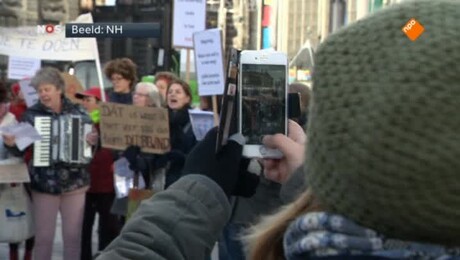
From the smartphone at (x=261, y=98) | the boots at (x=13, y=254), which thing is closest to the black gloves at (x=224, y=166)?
the smartphone at (x=261, y=98)

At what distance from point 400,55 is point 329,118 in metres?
0.12

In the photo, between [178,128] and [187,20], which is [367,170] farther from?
[187,20]

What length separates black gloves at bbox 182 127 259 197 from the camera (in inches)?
60.6

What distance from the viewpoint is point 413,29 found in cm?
110

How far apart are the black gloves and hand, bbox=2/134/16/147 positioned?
17.0 feet

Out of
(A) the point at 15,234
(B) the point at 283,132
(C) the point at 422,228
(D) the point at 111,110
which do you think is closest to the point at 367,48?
(C) the point at 422,228

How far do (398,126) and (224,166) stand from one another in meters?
0.57

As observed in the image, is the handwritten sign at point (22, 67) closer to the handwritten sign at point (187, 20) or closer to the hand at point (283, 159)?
the handwritten sign at point (187, 20)

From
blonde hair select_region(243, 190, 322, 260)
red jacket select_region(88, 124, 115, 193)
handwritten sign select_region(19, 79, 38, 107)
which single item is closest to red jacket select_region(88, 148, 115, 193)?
red jacket select_region(88, 124, 115, 193)

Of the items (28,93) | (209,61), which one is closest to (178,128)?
(209,61)

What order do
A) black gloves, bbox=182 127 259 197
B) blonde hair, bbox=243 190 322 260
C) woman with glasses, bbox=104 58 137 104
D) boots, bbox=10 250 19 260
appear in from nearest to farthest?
blonde hair, bbox=243 190 322 260 < black gloves, bbox=182 127 259 197 < boots, bbox=10 250 19 260 < woman with glasses, bbox=104 58 137 104

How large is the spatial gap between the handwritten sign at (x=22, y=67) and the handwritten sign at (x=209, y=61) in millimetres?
2769

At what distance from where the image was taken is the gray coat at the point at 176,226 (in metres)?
1.37

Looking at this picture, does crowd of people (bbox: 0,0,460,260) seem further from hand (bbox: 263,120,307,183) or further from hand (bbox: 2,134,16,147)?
hand (bbox: 2,134,16,147)
